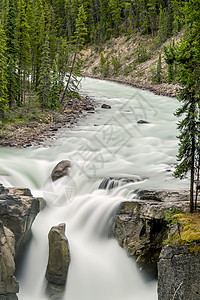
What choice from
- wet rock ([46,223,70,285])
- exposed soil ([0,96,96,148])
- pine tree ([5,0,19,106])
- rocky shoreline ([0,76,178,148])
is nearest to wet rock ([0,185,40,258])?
wet rock ([46,223,70,285])

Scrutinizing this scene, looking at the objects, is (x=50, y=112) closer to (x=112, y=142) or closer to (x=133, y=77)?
(x=112, y=142)

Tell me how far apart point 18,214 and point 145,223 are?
437 centimetres

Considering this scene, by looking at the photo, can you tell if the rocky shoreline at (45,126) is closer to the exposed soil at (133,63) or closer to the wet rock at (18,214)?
the wet rock at (18,214)

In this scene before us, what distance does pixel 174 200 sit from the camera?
10.5 m

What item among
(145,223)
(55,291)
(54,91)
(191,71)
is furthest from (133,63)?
(55,291)

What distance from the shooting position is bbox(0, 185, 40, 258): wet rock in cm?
983

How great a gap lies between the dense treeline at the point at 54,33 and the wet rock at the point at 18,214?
8.23 m

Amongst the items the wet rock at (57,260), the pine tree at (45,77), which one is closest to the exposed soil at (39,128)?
the pine tree at (45,77)

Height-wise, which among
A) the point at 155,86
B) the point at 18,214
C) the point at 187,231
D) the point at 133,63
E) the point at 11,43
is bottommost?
the point at 18,214

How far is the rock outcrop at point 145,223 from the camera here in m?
9.84

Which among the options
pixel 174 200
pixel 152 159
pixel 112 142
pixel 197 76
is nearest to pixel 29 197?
pixel 174 200

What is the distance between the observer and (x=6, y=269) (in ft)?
28.3

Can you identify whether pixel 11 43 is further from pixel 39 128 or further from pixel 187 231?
pixel 187 231

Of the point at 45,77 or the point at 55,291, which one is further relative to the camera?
the point at 45,77
